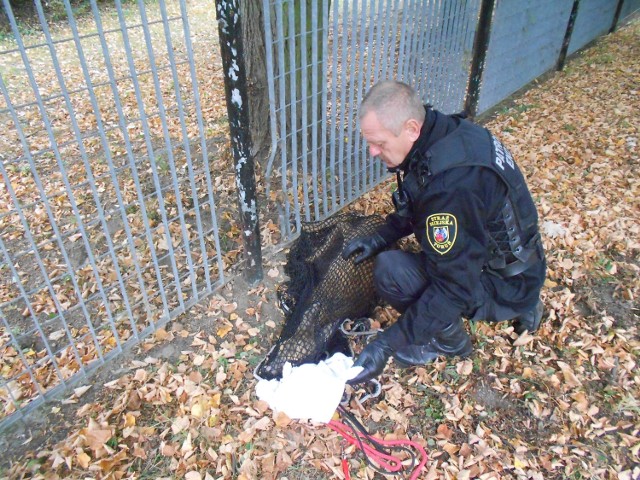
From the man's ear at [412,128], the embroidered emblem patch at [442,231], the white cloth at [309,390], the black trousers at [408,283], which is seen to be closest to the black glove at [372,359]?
the white cloth at [309,390]

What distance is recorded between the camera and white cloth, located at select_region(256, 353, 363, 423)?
2.54 metres

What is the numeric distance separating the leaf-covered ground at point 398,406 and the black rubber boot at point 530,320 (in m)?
0.05

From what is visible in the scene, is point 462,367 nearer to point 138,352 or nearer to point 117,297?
point 138,352

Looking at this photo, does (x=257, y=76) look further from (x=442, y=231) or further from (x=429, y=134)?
(x=442, y=231)

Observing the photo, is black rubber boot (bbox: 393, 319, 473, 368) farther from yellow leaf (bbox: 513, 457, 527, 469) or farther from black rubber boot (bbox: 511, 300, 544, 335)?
yellow leaf (bbox: 513, 457, 527, 469)

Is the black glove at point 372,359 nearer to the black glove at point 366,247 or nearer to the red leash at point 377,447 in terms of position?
the red leash at point 377,447

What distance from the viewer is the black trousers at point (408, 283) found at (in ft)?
9.02

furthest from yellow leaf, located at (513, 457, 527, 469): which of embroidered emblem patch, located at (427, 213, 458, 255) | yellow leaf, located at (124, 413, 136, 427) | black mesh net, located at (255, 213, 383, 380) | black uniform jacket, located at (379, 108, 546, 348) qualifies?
yellow leaf, located at (124, 413, 136, 427)

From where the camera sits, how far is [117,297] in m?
3.20

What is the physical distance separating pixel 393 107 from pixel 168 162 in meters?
2.51

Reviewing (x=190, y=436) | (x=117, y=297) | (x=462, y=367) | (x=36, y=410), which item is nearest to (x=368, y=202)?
(x=462, y=367)

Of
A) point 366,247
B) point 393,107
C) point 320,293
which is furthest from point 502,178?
point 320,293

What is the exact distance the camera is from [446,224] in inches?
88.0

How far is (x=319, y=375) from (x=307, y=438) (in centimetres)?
32
